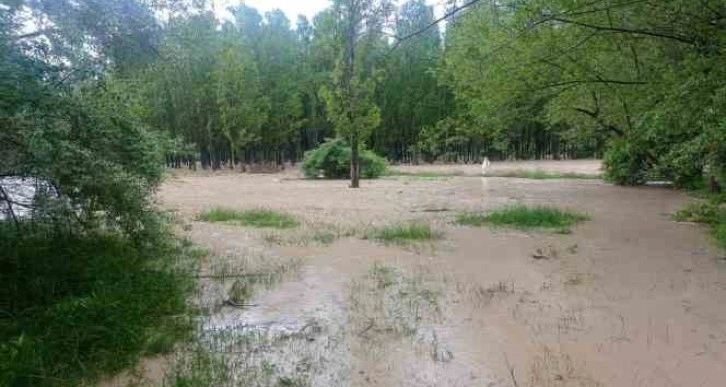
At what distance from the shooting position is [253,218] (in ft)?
36.1

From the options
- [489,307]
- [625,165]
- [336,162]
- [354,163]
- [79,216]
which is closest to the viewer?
[489,307]

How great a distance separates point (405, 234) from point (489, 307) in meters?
3.74

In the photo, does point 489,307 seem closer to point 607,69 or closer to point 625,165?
point 607,69

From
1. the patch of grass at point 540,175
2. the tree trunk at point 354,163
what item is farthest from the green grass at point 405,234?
the patch of grass at point 540,175

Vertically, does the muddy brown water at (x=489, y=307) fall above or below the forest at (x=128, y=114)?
below

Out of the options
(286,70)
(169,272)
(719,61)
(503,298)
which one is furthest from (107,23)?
(286,70)

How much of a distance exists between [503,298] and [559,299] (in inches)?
21.7

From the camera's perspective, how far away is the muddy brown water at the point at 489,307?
13.1 ft

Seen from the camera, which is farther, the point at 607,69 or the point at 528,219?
the point at 607,69

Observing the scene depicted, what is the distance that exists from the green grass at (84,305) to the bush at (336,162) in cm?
1937

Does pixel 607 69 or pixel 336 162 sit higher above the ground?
pixel 607 69

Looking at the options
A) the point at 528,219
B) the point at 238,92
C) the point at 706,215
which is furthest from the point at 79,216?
the point at 238,92

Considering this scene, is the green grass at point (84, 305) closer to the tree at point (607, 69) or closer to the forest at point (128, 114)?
the forest at point (128, 114)

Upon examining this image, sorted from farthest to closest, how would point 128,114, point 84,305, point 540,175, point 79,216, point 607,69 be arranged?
point 540,175
point 607,69
point 128,114
point 79,216
point 84,305
